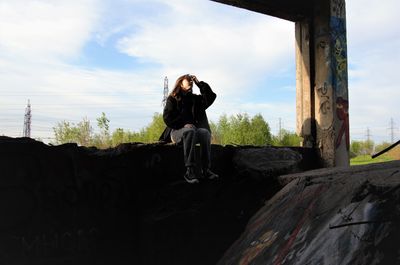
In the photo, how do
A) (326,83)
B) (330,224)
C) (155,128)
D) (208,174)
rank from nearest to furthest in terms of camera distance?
(330,224), (208,174), (326,83), (155,128)

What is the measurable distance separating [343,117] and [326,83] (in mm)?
761

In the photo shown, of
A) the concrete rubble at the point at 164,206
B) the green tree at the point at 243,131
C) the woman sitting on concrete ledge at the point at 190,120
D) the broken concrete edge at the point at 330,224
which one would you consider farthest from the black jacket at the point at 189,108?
the green tree at the point at 243,131

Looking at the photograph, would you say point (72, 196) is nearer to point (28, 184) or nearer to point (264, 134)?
point (28, 184)

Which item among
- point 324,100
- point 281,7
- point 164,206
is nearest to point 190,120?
point 164,206

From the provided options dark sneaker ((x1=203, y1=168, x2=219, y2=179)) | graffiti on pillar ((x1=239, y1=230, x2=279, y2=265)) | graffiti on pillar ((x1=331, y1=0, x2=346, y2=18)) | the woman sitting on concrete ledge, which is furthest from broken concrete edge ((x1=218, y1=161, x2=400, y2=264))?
graffiti on pillar ((x1=331, y1=0, x2=346, y2=18))

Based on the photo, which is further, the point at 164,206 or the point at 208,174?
the point at 208,174

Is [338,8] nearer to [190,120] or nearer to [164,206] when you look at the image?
[190,120]

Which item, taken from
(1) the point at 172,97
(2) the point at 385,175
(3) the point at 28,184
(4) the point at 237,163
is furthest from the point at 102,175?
(2) the point at 385,175

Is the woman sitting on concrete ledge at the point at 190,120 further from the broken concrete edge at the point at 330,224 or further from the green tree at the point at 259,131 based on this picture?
the green tree at the point at 259,131

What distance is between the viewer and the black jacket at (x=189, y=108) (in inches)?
227

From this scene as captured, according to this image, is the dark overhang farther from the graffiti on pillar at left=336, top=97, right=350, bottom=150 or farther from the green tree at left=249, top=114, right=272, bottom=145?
the green tree at left=249, top=114, right=272, bottom=145

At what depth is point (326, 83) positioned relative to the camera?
8.27 metres

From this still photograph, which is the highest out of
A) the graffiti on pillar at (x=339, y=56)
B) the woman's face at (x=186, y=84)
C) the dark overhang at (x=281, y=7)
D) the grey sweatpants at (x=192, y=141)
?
the dark overhang at (x=281, y=7)

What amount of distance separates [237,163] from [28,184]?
3.07 m
